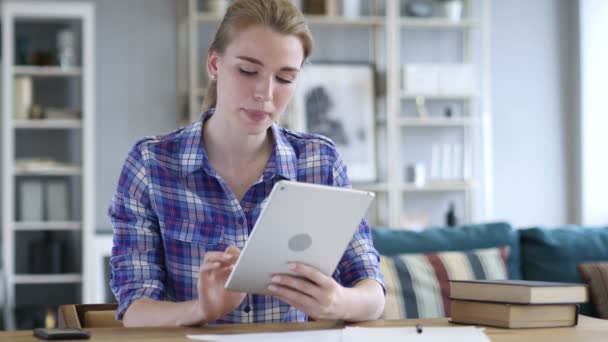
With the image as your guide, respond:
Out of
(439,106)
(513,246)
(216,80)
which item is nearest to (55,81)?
(439,106)

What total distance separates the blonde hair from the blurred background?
11.0 ft

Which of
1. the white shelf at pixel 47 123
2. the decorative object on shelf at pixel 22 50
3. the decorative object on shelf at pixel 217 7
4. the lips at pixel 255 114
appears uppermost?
the decorative object on shelf at pixel 217 7

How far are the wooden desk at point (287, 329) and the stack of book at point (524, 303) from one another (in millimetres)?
26

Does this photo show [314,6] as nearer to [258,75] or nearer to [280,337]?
[258,75]

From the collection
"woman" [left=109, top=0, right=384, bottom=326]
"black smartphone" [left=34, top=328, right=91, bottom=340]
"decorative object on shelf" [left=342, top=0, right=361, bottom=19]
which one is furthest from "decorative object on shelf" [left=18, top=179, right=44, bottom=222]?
"black smartphone" [left=34, top=328, right=91, bottom=340]

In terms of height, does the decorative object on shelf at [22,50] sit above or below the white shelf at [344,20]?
below

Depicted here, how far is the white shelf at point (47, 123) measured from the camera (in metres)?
5.02

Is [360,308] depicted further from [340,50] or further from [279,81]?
[340,50]

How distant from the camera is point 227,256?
1.58 m

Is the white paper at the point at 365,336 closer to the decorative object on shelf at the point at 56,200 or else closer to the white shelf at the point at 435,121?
the decorative object on shelf at the point at 56,200

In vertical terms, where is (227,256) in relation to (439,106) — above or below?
below

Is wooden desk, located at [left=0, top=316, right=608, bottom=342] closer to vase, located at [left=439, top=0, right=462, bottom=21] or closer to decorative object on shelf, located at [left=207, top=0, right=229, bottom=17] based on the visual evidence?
decorative object on shelf, located at [left=207, top=0, right=229, bottom=17]

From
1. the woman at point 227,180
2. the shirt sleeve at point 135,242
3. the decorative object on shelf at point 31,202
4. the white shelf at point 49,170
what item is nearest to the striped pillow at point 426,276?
the woman at point 227,180

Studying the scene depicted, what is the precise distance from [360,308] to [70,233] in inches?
153
